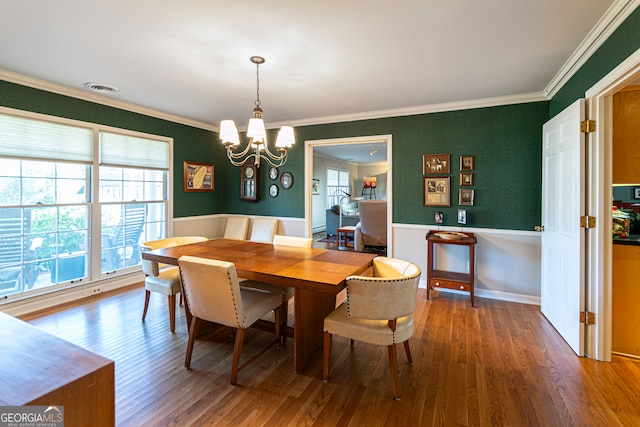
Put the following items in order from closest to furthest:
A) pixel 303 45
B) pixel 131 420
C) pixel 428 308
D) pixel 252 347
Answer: pixel 131 420 < pixel 303 45 < pixel 252 347 < pixel 428 308

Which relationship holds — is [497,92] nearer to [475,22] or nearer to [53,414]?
[475,22]

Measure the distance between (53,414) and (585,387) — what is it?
2852mm

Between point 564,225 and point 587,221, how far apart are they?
333mm

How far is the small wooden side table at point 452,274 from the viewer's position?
3.50 m

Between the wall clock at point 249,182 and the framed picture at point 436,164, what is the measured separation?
2749 mm

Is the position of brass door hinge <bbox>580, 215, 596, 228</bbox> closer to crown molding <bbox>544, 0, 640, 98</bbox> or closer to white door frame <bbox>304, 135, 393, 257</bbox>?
crown molding <bbox>544, 0, 640, 98</bbox>

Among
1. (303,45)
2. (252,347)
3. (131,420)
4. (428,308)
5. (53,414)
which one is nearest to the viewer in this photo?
(53,414)

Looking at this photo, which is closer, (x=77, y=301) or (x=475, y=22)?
(x=475, y=22)

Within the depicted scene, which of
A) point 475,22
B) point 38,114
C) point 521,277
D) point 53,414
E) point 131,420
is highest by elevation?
point 475,22

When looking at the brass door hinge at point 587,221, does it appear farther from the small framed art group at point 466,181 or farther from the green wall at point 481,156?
the small framed art group at point 466,181

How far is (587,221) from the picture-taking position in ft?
7.76

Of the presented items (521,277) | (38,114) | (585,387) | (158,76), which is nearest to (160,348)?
(158,76)

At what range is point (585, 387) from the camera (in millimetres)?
2033

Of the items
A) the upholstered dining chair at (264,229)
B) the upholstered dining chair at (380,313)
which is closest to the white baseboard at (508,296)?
the upholstered dining chair at (380,313)
